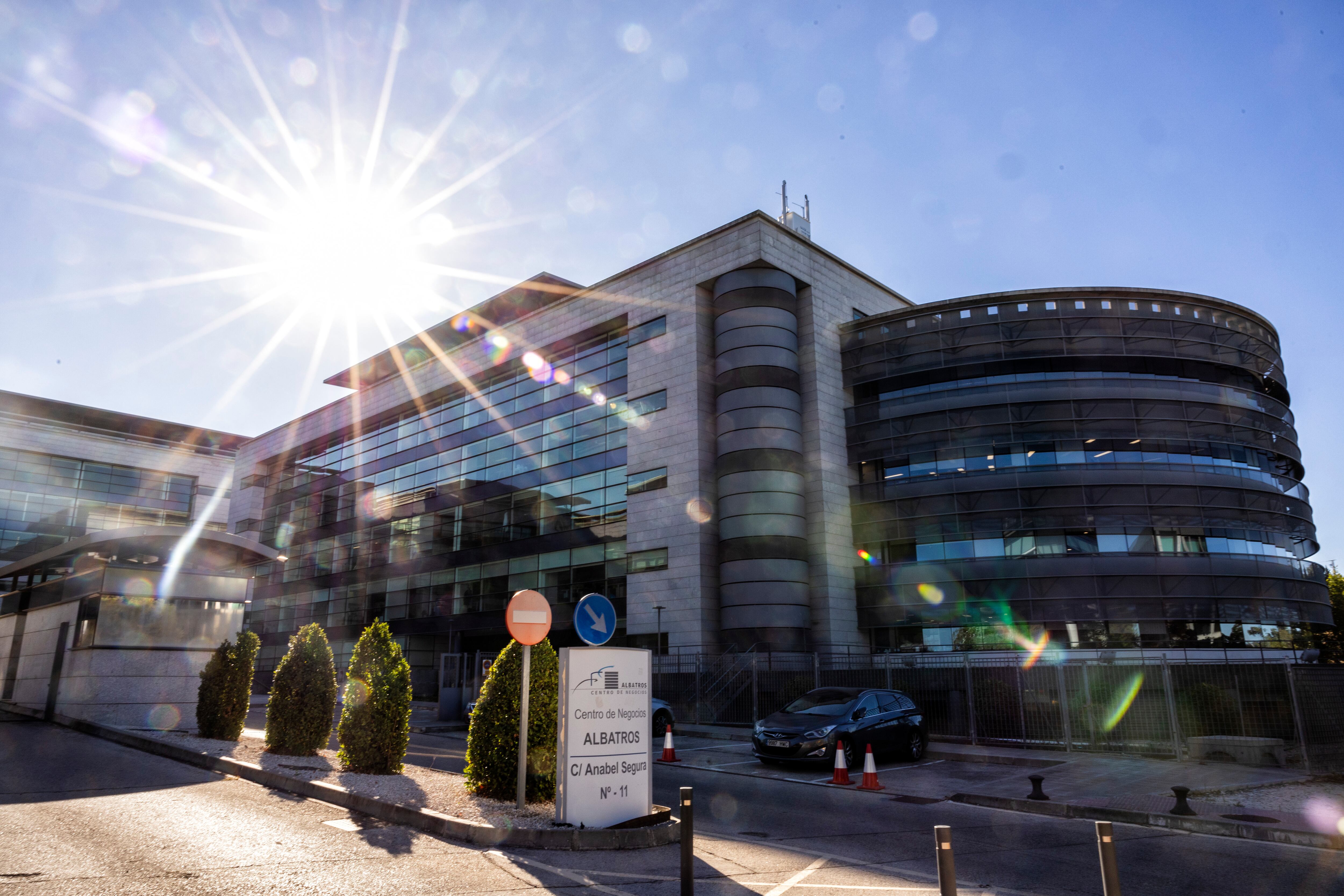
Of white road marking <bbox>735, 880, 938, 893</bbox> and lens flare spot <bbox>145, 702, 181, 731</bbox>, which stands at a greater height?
lens flare spot <bbox>145, 702, 181, 731</bbox>

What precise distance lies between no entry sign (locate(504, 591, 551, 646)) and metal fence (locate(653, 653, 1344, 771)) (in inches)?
Result: 493

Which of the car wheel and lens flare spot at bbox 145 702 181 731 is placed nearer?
the car wheel

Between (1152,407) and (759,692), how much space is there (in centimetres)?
2103

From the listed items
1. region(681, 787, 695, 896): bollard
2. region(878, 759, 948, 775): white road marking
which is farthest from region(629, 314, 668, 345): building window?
region(681, 787, 695, 896): bollard

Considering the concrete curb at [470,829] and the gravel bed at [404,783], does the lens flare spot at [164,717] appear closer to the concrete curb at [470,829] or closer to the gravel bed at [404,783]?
the gravel bed at [404,783]

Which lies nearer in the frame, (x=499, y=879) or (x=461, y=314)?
(x=499, y=879)

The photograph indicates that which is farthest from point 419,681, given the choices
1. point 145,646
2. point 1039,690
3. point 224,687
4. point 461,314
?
point 1039,690

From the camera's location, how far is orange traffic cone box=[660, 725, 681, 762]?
54.0ft

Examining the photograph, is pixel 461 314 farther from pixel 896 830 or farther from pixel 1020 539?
pixel 896 830

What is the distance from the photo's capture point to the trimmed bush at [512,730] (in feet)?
32.1

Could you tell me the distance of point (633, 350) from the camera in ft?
124

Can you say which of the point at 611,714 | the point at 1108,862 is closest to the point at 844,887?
the point at 611,714

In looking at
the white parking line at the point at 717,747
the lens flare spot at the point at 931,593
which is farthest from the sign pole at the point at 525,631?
the lens flare spot at the point at 931,593

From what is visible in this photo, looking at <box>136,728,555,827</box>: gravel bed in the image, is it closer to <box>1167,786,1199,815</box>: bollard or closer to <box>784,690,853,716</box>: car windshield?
<box>784,690,853,716</box>: car windshield
